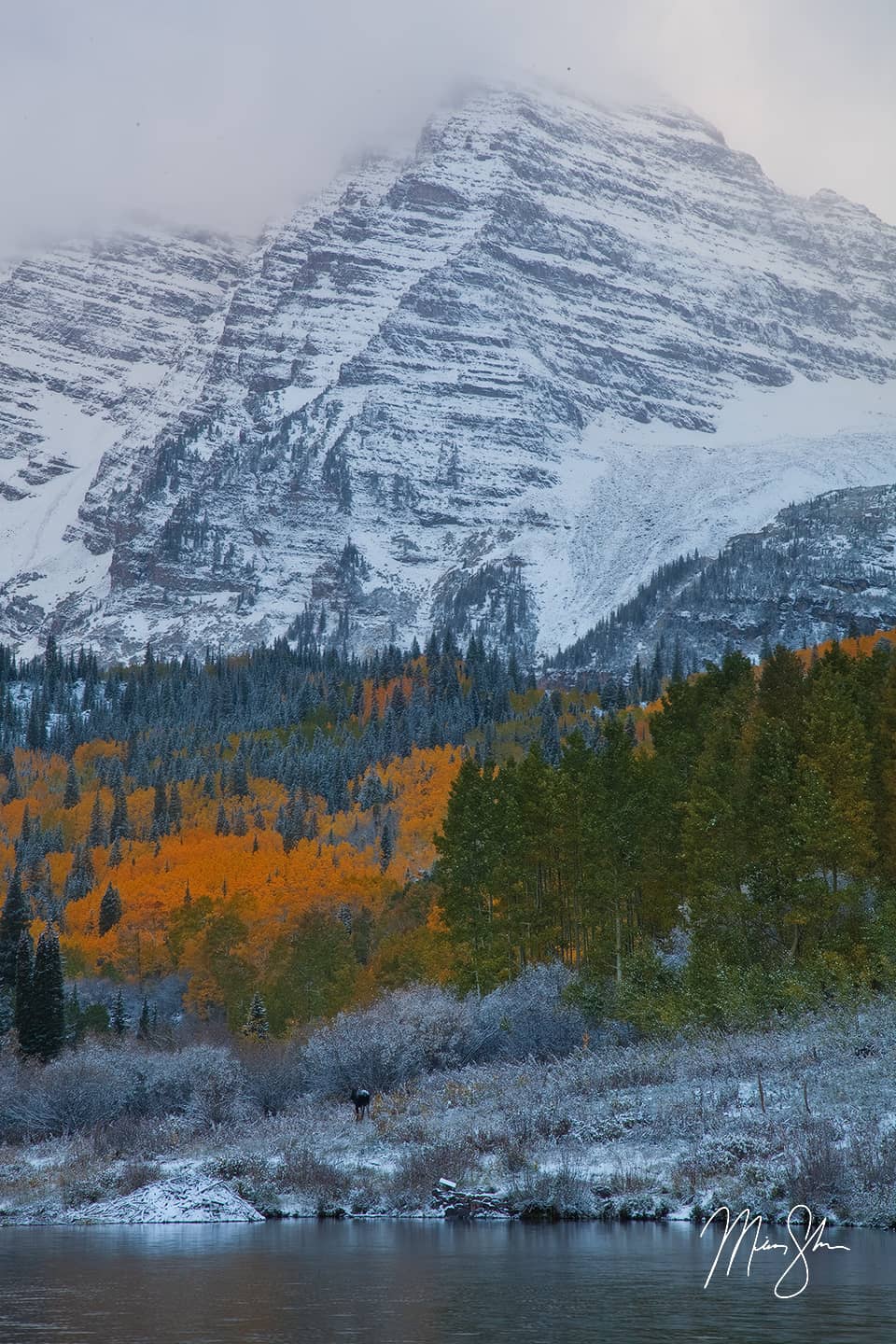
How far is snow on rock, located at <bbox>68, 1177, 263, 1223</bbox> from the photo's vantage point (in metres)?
41.8

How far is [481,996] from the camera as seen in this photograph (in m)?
68.8

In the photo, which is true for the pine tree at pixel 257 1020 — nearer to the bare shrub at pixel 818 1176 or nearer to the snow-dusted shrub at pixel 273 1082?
the snow-dusted shrub at pixel 273 1082

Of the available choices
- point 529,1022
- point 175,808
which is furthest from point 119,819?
point 529,1022

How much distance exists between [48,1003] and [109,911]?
57965 mm

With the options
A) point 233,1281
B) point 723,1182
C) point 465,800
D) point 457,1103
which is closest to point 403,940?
point 465,800

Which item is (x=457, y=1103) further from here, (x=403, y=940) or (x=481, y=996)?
(x=403, y=940)

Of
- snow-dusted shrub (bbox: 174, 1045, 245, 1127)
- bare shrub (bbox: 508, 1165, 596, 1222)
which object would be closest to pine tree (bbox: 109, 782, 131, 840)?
snow-dusted shrub (bbox: 174, 1045, 245, 1127)

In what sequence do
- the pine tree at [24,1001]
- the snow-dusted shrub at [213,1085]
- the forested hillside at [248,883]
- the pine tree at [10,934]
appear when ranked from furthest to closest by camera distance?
the forested hillside at [248,883], the pine tree at [10,934], the pine tree at [24,1001], the snow-dusted shrub at [213,1085]

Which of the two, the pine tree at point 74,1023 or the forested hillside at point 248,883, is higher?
the forested hillside at point 248,883

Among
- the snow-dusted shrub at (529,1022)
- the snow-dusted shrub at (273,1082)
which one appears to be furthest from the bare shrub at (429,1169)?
the snow-dusted shrub at (529,1022)

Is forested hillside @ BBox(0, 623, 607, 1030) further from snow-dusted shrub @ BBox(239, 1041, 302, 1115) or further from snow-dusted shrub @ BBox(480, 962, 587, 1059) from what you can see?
snow-dusted shrub @ BBox(239, 1041, 302, 1115)

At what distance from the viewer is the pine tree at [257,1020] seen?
8579cm
